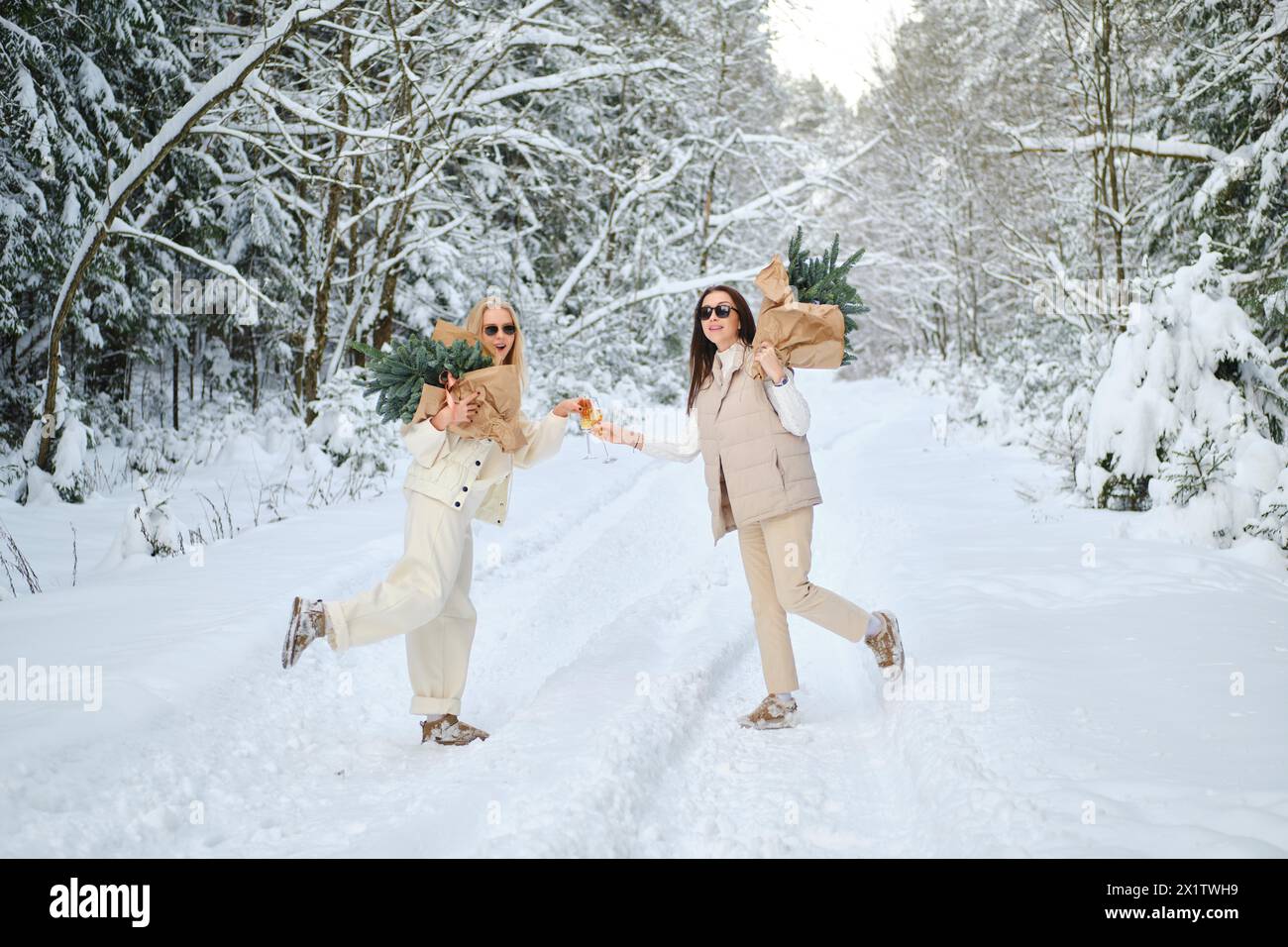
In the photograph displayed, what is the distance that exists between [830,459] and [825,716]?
395 inches

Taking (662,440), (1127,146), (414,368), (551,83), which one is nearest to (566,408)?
(662,440)

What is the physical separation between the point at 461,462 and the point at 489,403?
12.0 inches

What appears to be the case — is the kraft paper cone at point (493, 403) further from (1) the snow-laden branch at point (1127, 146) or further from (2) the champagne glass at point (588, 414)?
(1) the snow-laden branch at point (1127, 146)

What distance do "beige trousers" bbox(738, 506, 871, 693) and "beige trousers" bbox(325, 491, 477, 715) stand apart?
133 cm

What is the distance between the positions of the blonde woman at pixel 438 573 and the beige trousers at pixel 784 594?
3.74 feet

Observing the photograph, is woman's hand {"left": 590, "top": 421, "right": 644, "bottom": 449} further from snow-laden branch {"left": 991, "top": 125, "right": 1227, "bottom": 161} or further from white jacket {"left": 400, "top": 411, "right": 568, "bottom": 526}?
snow-laden branch {"left": 991, "top": 125, "right": 1227, "bottom": 161}

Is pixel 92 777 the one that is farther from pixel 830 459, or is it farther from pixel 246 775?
pixel 830 459

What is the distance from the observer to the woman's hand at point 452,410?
3926mm

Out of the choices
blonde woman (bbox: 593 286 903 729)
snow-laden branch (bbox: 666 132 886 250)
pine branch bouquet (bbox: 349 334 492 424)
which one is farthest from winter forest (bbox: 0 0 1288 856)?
pine branch bouquet (bbox: 349 334 492 424)

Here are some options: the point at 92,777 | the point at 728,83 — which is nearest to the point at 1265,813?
the point at 92,777

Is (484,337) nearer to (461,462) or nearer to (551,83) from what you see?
(461,462)

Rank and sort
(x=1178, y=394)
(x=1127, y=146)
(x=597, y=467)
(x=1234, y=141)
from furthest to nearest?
(x=597, y=467) → (x=1234, y=141) → (x=1127, y=146) → (x=1178, y=394)

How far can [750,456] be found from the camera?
→ 3.94 m
